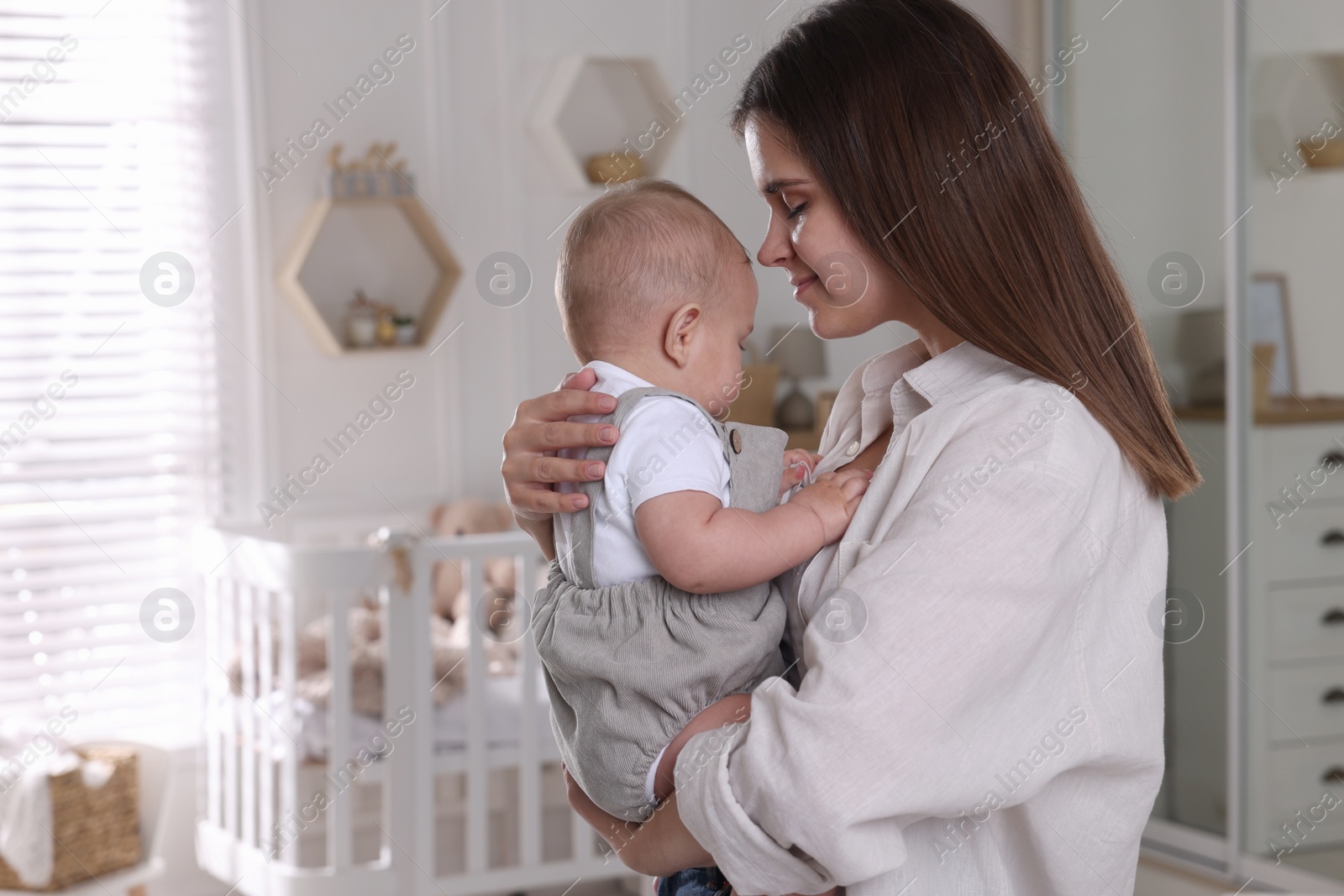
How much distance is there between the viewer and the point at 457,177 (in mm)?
3721

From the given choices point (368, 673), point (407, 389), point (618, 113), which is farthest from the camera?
point (618, 113)

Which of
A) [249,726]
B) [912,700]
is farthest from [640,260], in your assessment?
[249,726]

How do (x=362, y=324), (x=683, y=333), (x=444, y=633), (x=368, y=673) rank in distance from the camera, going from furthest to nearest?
(x=362, y=324)
(x=444, y=633)
(x=368, y=673)
(x=683, y=333)

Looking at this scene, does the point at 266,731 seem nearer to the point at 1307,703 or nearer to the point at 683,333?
the point at 683,333

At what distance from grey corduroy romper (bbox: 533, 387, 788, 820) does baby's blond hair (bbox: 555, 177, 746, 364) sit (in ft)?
0.29

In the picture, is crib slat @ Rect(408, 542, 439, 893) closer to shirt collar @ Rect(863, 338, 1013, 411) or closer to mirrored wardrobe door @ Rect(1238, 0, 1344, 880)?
shirt collar @ Rect(863, 338, 1013, 411)

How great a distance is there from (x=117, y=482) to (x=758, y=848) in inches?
120

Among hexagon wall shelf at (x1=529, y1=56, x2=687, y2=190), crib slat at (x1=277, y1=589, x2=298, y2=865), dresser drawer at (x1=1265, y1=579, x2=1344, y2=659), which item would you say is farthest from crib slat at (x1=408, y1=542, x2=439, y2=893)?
dresser drawer at (x1=1265, y1=579, x2=1344, y2=659)

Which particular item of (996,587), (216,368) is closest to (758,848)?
(996,587)

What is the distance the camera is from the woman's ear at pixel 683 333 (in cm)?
109

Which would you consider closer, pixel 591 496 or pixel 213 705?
pixel 591 496

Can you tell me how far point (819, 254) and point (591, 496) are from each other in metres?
0.31

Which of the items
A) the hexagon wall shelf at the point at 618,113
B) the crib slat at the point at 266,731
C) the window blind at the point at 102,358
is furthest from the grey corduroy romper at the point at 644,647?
the hexagon wall shelf at the point at 618,113

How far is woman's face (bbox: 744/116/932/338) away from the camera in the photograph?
104 centimetres
